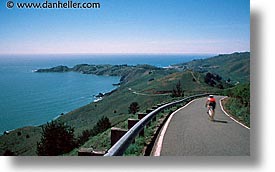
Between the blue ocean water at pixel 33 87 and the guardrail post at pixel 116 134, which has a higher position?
the blue ocean water at pixel 33 87

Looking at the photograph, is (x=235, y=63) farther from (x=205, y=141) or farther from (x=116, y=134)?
(x=116, y=134)

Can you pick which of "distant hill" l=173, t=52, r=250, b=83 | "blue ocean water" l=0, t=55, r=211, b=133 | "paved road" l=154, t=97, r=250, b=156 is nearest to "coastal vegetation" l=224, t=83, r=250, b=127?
"distant hill" l=173, t=52, r=250, b=83

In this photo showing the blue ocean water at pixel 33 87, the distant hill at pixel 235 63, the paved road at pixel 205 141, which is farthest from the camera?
the distant hill at pixel 235 63

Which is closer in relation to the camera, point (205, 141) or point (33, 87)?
point (205, 141)

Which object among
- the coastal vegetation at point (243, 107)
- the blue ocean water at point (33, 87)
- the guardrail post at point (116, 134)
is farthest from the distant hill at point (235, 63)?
the guardrail post at point (116, 134)

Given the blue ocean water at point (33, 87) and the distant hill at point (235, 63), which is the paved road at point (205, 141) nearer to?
the distant hill at point (235, 63)

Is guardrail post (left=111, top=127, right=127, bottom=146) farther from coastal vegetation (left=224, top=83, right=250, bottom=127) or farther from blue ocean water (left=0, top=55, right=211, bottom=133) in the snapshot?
coastal vegetation (left=224, top=83, right=250, bottom=127)

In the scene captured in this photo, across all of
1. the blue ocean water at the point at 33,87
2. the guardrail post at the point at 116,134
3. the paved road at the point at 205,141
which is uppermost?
the blue ocean water at the point at 33,87

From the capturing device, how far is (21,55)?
22.7 feet

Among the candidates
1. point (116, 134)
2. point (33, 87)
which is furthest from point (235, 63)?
point (33, 87)

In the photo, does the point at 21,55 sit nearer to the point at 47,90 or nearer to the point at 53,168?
the point at 47,90

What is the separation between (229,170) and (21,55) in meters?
4.69

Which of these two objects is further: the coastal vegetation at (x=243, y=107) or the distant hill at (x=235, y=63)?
the coastal vegetation at (x=243, y=107)
